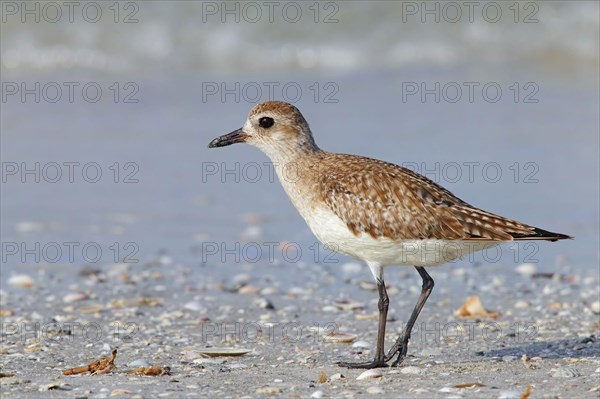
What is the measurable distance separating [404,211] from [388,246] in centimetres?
26

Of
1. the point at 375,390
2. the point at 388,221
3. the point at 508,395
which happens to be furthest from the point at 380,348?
the point at 508,395

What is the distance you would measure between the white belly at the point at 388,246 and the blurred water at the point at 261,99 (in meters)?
3.66

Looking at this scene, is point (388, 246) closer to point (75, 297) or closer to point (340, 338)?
point (340, 338)

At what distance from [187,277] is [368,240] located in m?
3.45

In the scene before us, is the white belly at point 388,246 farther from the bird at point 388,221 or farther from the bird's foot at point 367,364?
the bird's foot at point 367,364

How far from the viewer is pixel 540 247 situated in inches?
456

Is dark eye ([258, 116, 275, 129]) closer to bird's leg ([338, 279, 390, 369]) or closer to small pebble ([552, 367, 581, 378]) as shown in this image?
bird's leg ([338, 279, 390, 369])

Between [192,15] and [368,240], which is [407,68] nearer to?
[192,15]

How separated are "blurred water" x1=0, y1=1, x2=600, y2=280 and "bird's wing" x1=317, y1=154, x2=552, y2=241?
368 centimetres

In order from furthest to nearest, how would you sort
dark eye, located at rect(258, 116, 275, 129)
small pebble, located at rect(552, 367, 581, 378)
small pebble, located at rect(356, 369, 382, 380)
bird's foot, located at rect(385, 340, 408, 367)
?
1. dark eye, located at rect(258, 116, 275, 129)
2. bird's foot, located at rect(385, 340, 408, 367)
3. small pebble, located at rect(356, 369, 382, 380)
4. small pebble, located at rect(552, 367, 581, 378)

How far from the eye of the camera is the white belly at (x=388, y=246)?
7.43m

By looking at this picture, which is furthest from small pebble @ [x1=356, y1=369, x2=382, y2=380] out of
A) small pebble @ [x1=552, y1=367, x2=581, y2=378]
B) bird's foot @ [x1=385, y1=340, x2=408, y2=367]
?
small pebble @ [x1=552, y1=367, x2=581, y2=378]

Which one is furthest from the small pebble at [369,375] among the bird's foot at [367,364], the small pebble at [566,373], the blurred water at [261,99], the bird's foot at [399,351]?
the blurred water at [261,99]

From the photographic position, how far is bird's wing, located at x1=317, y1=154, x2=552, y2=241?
24.3ft
